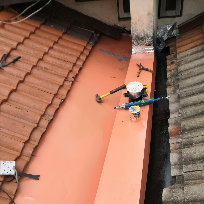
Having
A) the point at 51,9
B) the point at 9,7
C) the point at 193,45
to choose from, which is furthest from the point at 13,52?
the point at 193,45

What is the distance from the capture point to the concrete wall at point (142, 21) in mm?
5102

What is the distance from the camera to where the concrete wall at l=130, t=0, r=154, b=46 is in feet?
16.7

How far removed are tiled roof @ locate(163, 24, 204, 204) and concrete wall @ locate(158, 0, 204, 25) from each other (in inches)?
47.7

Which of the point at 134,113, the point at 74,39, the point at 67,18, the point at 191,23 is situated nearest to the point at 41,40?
the point at 74,39

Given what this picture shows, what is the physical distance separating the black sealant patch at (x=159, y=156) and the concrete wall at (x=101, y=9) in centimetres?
296

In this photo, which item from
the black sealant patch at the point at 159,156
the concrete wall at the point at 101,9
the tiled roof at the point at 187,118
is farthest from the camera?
the concrete wall at the point at 101,9

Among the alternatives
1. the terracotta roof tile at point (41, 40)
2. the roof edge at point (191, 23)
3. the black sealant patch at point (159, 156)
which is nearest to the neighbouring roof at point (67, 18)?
the terracotta roof tile at point (41, 40)

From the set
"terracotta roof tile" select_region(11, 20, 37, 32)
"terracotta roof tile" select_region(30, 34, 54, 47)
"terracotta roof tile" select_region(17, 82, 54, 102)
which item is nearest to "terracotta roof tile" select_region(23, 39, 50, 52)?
"terracotta roof tile" select_region(30, 34, 54, 47)

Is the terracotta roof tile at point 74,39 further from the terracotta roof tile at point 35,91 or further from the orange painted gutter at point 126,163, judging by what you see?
the orange painted gutter at point 126,163

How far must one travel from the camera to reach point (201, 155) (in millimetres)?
3270

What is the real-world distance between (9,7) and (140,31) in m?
3.24

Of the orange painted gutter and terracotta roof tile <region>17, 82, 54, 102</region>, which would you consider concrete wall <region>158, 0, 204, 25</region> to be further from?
terracotta roof tile <region>17, 82, 54, 102</region>

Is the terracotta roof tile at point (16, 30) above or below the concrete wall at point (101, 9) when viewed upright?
below

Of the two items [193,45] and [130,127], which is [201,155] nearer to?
[130,127]
